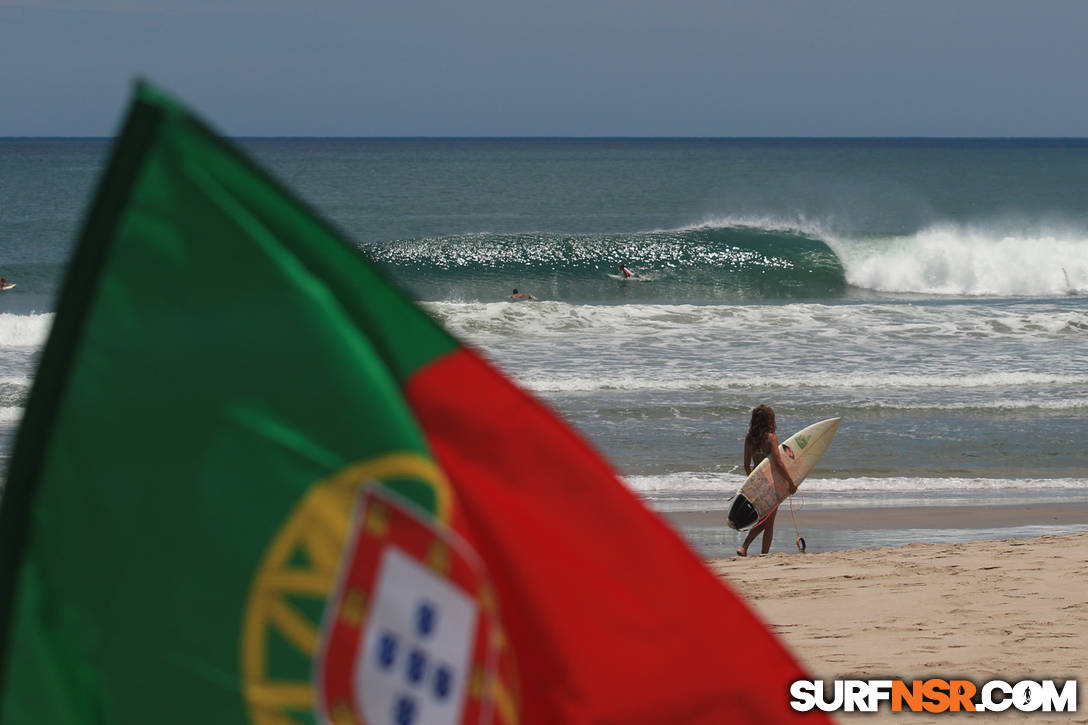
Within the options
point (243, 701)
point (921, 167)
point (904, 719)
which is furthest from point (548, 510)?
point (921, 167)

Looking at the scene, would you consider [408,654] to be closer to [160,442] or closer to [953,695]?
[160,442]

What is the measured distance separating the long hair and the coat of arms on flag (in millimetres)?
7217

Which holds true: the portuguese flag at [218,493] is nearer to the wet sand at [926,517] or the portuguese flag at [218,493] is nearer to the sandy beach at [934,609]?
the sandy beach at [934,609]

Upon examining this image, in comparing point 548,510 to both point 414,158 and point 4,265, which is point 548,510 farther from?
point 414,158

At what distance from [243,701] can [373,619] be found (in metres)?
0.15

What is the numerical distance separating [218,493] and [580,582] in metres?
0.40

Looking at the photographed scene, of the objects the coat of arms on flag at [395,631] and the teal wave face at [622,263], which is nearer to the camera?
the coat of arms on flag at [395,631]

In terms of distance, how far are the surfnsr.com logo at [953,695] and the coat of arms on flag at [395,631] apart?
3.47 m

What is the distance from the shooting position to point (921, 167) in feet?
327

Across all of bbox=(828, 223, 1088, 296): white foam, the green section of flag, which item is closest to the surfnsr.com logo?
the green section of flag

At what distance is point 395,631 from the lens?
1109mm

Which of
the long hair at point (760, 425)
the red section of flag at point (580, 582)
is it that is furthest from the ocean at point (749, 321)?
the long hair at point (760, 425)

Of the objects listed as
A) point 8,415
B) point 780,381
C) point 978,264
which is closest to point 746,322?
point 780,381

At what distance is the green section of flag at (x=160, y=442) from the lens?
3.62 feet
